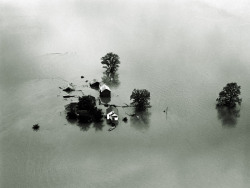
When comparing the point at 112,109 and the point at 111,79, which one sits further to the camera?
the point at 111,79

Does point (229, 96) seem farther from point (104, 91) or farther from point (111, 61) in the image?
point (111, 61)

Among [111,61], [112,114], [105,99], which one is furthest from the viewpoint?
[111,61]

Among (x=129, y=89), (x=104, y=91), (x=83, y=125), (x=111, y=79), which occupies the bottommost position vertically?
(x=83, y=125)

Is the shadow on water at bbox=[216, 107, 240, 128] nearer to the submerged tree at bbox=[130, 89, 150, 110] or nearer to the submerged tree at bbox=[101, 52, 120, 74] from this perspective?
the submerged tree at bbox=[130, 89, 150, 110]

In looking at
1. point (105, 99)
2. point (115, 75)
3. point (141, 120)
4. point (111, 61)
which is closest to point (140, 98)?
point (141, 120)

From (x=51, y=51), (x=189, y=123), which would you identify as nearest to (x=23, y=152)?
(x=189, y=123)

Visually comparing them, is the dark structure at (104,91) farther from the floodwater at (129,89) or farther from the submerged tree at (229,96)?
the submerged tree at (229,96)
